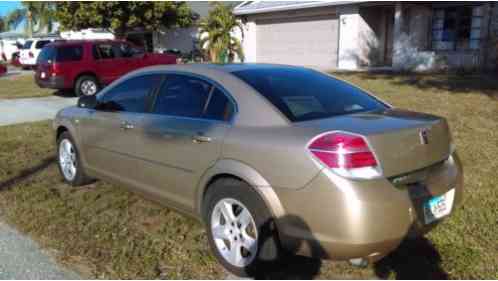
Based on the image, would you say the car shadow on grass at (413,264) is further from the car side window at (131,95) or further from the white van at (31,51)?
the white van at (31,51)

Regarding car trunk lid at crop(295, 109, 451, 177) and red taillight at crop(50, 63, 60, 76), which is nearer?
car trunk lid at crop(295, 109, 451, 177)

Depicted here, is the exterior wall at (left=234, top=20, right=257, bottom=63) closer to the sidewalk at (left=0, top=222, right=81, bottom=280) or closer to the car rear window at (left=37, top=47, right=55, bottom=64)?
the car rear window at (left=37, top=47, right=55, bottom=64)

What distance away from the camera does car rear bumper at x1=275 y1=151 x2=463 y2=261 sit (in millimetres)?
2635

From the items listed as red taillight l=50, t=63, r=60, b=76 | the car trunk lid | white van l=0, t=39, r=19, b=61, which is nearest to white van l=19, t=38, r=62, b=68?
white van l=0, t=39, r=19, b=61

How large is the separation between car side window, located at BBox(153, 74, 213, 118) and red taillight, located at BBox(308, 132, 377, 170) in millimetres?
1143

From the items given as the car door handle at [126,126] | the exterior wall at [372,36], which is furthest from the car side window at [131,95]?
the exterior wall at [372,36]

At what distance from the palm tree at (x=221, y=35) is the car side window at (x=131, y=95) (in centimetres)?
1907

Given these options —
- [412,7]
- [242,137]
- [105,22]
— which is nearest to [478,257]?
[242,137]

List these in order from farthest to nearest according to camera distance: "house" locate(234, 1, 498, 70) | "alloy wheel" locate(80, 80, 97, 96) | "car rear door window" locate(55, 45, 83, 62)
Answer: "house" locate(234, 1, 498, 70) → "alloy wheel" locate(80, 80, 97, 96) → "car rear door window" locate(55, 45, 83, 62)

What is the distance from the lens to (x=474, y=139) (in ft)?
21.7

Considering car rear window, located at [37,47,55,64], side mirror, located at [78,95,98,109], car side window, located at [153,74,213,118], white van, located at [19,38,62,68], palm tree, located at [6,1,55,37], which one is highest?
palm tree, located at [6,1,55,37]

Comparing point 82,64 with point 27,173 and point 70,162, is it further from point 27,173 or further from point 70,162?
point 70,162

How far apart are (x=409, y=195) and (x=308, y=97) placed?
1098 millimetres

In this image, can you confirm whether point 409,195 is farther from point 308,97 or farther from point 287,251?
point 308,97
